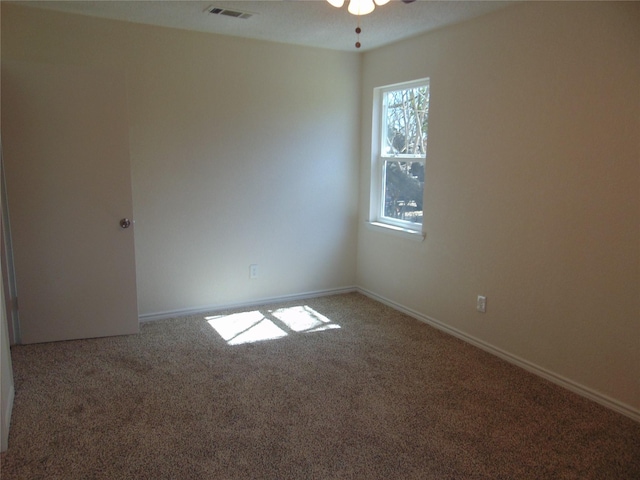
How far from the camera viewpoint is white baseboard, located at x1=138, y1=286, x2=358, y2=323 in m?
4.04

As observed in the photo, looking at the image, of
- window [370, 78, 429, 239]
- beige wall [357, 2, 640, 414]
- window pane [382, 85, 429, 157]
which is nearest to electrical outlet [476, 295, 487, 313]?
beige wall [357, 2, 640, 414]

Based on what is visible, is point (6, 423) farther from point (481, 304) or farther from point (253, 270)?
point (481, 304)

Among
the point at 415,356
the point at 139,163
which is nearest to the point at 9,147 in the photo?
the point at 139,163

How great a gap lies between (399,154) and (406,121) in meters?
0.30

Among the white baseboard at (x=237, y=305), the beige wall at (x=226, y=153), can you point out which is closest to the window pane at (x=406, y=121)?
the beige wall at (x=226, y=153)

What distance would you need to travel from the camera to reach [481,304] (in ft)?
11.4

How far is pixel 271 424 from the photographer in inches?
98.5

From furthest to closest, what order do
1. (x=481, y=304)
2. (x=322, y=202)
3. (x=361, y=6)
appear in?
(x=322, y=202) < (x=481, y=304) < (x=361, y=6)

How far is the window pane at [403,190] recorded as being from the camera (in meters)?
4.12

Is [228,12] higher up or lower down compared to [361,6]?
higher up

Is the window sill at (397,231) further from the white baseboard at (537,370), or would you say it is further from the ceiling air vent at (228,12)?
the ceiling air vent at (228,12)

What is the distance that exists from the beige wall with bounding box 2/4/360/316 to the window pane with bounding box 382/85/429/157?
0.36m

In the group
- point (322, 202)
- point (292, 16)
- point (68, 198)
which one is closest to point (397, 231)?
point (322, 202)

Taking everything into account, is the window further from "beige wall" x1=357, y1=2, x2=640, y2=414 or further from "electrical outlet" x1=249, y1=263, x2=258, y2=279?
"electrical outlet" x1=249, y1=263, x2=258, y2=279
